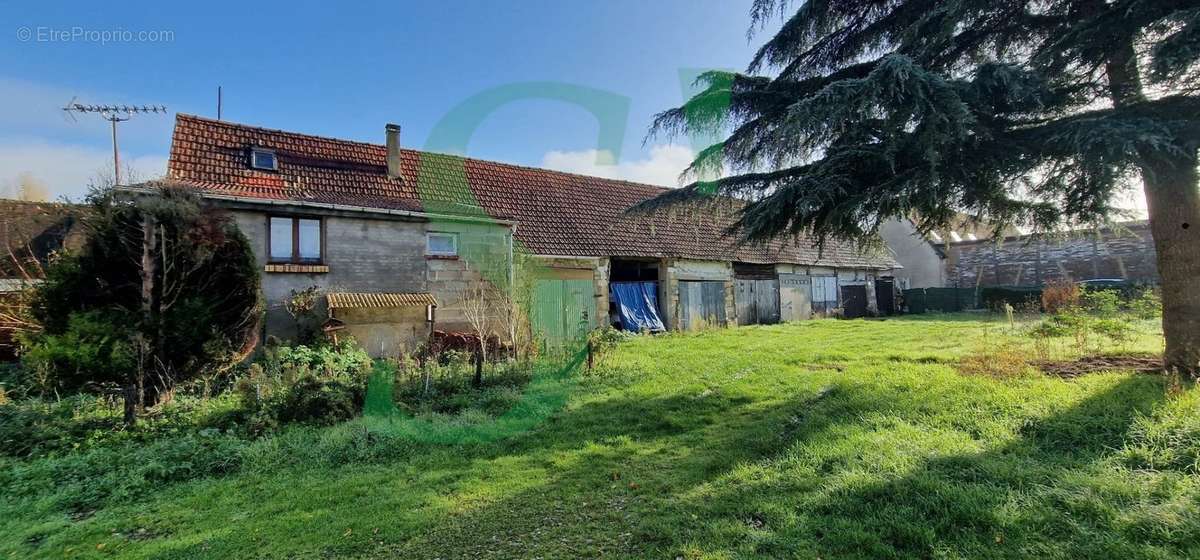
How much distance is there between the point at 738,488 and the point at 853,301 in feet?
63.1

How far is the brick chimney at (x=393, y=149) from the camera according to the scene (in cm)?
1227

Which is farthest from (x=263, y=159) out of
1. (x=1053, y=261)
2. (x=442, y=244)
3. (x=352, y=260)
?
(x=1053, y=261)

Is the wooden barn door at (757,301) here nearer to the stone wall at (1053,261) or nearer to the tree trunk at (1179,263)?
the stone wall at (1053,261)

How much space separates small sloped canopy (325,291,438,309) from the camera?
29.6 ft

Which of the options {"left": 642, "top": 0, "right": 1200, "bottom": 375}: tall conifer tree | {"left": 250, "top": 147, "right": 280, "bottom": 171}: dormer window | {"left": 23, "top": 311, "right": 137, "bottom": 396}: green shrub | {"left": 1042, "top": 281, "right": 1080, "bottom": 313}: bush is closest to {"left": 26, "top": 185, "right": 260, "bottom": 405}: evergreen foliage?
{"left": 23, "top": 311, "right": 137, "bottom": 396}: green shrub

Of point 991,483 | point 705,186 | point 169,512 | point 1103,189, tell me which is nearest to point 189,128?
point 169,512

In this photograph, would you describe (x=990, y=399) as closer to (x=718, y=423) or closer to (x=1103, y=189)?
(x=1103, y=189)

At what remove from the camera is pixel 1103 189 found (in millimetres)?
4656

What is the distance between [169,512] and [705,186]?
6790 mm

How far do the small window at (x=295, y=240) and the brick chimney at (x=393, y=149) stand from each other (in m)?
3.29

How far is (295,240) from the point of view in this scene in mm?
9219

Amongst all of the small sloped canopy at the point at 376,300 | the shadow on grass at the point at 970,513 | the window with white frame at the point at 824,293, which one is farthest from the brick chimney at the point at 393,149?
the window with white frame at the point at 824,293

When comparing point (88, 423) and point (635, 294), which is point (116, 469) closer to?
point (88, 423)

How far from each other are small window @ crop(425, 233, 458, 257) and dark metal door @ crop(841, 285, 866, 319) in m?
16.0
